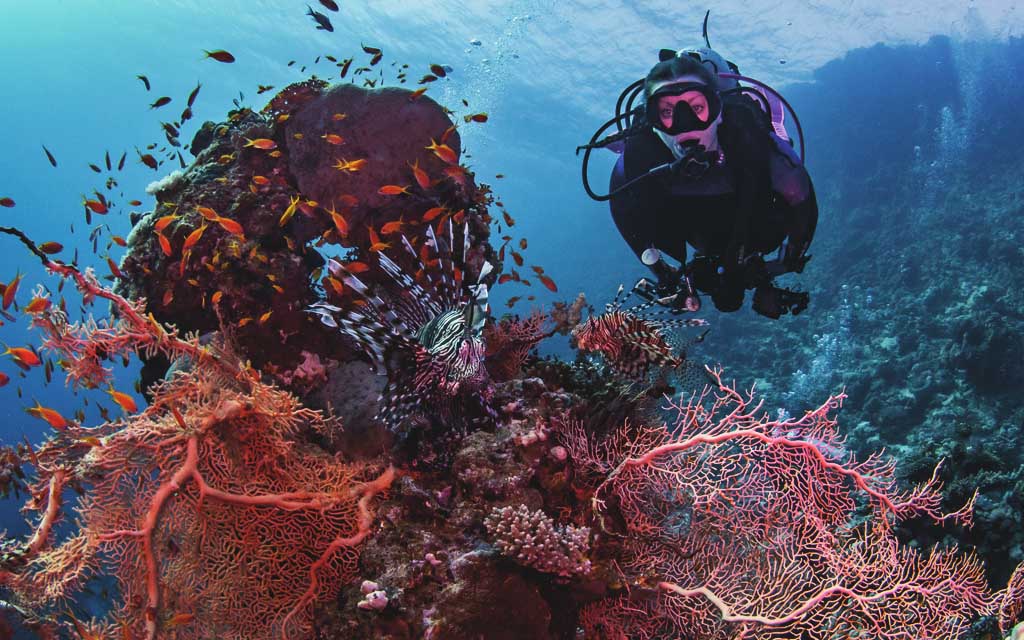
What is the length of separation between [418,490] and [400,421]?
0.45m

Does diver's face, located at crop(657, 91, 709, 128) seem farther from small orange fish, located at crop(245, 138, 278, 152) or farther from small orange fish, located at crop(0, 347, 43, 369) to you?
small orange fish, located at crop(0, 347, 43, 369)

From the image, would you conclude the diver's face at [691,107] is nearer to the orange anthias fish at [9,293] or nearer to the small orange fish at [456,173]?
the small orange fish at [456,173]

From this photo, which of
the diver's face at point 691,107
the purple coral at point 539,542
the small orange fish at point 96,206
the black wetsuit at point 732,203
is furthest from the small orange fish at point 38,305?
the diver's face at point 691,107

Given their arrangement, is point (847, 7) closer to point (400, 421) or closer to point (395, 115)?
point (395, 115)

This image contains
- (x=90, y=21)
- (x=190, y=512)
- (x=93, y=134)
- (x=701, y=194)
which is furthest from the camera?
(x=93, y=134)

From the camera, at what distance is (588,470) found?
3549 millimetres

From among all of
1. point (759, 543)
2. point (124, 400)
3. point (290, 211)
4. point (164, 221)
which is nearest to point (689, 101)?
point (759, 543)

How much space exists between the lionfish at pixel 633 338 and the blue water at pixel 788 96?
6142mm

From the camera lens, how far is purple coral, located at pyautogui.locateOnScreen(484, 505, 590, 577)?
2.64 metres

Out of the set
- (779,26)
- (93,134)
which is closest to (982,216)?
(779,26)

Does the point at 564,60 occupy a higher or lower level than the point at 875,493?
higher

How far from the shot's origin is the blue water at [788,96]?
1369 cm

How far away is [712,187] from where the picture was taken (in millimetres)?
3947

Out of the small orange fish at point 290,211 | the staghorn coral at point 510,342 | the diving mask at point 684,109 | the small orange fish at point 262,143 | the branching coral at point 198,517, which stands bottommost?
the branching coral at point 198,517
